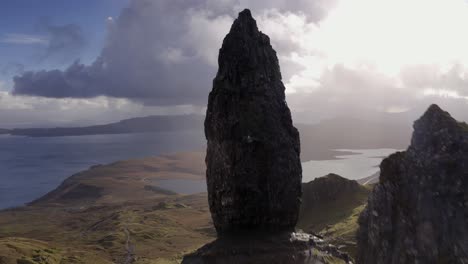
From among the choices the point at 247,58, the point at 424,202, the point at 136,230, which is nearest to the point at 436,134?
the point at 424,202

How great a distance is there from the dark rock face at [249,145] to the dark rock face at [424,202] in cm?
2412

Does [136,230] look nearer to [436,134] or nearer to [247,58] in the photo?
[436,134]

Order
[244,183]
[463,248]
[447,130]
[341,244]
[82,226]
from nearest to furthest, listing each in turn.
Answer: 1. [244,183]
2. [463,248]
3. [447,130]
4. [341,244]
5. [82,226]

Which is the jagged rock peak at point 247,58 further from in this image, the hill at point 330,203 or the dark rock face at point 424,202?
the hill at point 330,203

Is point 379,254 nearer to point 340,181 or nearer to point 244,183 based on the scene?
point 244,183

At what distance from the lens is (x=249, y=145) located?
23016 millimetres

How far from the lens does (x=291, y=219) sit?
23.6 meters

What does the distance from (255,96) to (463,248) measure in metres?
27.8

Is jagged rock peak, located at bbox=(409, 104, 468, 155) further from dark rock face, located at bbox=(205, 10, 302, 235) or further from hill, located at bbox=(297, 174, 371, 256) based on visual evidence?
hill, located at bbox=(297, 174, 371, 256)

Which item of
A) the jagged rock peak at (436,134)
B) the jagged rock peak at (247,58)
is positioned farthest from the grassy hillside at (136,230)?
the jagged rock peak at (247,58)

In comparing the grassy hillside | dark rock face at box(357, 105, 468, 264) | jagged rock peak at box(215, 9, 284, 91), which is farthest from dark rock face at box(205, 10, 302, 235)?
the grassy hillside

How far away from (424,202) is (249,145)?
28.4 metres

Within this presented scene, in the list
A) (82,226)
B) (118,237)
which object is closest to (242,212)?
(118,237)

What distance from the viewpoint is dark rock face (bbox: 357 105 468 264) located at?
40.6m
